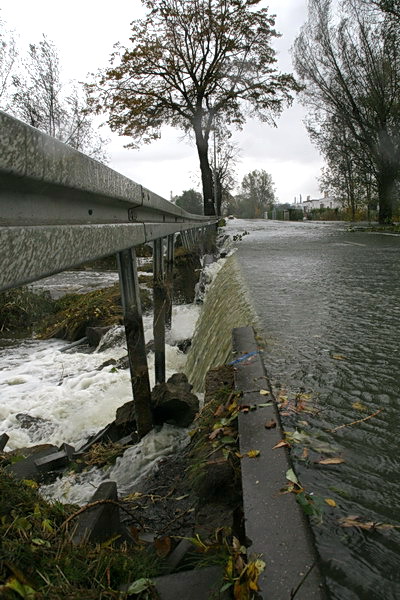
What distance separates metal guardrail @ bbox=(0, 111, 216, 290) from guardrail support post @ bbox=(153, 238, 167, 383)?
2.75m

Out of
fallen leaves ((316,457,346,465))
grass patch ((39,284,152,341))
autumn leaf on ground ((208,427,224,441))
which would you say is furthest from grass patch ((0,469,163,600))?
grass patch ((39,284,152,341))

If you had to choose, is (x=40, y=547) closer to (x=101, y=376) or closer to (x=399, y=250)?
(x=101, y=376)

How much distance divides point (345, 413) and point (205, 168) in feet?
63.6

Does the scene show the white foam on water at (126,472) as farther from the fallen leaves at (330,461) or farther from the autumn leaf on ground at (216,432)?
the fallen leaves at (330,461)

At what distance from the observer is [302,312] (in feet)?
11.2

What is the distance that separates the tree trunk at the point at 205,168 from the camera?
19.5 metres

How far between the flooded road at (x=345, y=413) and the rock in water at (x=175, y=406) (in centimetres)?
68

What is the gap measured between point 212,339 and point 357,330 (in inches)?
59.6

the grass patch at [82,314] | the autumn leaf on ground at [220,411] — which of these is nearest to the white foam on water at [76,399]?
the grass patch at [82,314]

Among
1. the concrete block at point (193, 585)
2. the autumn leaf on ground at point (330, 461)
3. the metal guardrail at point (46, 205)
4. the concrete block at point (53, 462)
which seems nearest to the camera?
the metal guardrail at point (46, 205)

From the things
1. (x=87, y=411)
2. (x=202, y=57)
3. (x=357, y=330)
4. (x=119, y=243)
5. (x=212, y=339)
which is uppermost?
(x=202, y=57)

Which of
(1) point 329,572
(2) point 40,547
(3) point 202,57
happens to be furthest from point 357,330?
(3) point 202,57

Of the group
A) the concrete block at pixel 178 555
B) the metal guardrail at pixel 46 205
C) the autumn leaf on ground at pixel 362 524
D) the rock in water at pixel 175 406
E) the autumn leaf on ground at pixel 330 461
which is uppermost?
the metal guardrail at pixel 46 205

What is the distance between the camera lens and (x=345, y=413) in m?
1.81
